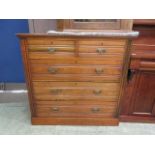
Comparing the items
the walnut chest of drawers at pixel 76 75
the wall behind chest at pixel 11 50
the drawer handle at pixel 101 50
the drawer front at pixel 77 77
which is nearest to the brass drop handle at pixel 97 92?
the walnut chest of drawers at pixel 76 75

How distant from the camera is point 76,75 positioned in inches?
56.6

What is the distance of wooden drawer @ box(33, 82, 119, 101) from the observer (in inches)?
58.7

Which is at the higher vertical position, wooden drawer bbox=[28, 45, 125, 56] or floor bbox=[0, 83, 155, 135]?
wooden drawer bbox=[28, 45, 125, 56]

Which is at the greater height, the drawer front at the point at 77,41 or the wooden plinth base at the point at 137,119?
the drawer front at the point at 77,41

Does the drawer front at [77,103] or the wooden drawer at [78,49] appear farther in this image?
the drawer front at [77,103]

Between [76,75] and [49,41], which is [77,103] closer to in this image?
[76,75]

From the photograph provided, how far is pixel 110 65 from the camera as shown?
139cm

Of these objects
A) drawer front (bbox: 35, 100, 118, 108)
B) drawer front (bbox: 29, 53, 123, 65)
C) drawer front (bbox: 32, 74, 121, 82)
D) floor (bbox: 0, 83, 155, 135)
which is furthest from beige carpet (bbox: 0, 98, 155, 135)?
drawer front (bbox: 29, 53, 123, 65)

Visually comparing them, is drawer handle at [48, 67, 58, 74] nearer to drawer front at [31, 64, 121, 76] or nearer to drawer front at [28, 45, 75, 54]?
drawer front at [31, 64, 121, 76]

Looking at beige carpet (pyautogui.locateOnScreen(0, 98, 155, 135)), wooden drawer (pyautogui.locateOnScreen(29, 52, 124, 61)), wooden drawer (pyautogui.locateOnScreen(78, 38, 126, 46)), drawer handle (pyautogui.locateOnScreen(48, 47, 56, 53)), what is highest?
wooden drawer (pyautogui.locateOnScreen(78, 38, 126, 46))

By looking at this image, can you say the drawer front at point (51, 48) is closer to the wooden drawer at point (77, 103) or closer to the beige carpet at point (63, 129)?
the wooden drawer at point (77, 103)

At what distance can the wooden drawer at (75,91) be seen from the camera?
58.7 inches
